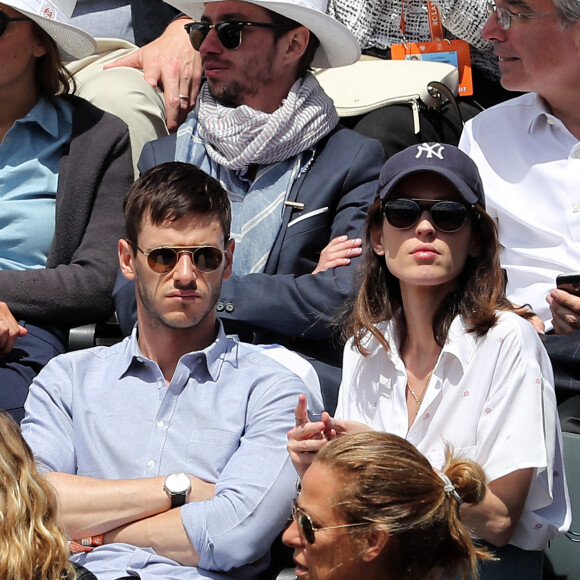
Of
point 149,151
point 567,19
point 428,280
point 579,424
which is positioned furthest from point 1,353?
point 567,19

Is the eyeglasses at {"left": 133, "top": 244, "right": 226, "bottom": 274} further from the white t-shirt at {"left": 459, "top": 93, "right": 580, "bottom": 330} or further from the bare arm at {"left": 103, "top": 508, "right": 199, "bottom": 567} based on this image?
the white t-shirt at {"left": 459, "top": 93, "right": 580, "bottom": 330}

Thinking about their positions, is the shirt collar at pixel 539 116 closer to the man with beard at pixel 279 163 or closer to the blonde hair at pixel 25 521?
the man with beard at pixel 279 163

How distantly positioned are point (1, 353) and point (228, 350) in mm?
849

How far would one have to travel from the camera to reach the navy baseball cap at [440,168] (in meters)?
3.32

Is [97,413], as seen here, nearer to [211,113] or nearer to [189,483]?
[189,483]

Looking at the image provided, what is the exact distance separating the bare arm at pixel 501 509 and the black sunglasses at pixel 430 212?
75 cm

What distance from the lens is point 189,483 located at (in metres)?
3.20

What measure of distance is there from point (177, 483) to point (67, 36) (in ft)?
6.70

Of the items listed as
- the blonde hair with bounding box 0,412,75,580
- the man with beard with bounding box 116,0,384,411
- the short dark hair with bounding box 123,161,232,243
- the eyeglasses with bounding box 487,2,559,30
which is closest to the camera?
the blonde hair with bounding box 0,412,75,580

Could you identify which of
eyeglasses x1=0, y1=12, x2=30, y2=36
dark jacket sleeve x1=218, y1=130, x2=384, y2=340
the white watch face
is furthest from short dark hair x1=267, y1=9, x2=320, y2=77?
the white watch face

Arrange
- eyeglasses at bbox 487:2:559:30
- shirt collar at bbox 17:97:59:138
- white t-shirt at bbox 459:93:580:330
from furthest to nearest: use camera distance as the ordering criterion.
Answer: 1. shirt collar at bbox 17:97:59:138
2. eyeglasses at bbox 487:2:559:30
3. white t-shirt at bbox 459:93:580:330

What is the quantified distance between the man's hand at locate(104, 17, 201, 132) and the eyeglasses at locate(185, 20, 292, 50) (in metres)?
0.45

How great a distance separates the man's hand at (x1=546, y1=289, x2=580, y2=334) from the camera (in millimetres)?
3723

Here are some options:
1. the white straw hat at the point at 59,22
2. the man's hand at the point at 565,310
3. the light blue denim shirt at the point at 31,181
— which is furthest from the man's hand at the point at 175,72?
the man's hand at the point at 565,310
